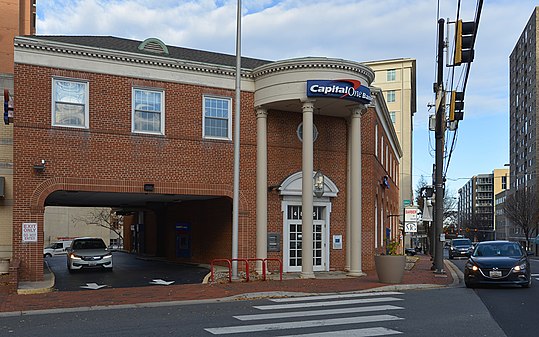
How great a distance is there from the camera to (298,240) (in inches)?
950

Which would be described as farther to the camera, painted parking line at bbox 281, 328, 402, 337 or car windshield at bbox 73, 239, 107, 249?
car windshield at bbox 73, 239, 107, 249

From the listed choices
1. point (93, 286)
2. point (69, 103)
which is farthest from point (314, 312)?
point (69, 103)

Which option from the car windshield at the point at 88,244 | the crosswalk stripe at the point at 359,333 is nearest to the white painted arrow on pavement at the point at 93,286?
the car windshield at the point at 88,244

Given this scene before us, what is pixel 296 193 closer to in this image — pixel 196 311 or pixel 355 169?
pixel 355 169

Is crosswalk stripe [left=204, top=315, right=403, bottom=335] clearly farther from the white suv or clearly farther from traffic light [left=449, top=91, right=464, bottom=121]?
the white suv

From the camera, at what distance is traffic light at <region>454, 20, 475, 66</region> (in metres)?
14.7

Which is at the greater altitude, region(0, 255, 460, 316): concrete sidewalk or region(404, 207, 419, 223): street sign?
region(404, 207, 419, 223): street sign

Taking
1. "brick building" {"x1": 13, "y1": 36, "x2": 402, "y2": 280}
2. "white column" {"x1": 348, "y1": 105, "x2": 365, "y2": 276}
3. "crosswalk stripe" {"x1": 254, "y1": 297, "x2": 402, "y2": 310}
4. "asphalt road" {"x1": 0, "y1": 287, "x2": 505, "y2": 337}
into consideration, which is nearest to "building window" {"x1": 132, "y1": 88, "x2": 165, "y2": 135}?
"brick building" {"x1": 13, "y1": 36, "x2": 402, "y2": 280}

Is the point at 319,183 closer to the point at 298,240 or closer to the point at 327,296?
the point at 298,240

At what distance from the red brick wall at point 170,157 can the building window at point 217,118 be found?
27 cm

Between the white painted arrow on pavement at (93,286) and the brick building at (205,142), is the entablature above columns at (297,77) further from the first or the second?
the white painted arrow on pavement at (93,286)

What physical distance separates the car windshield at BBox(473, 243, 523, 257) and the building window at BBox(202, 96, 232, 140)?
9516 millimetres

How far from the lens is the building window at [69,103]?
19812 millimetres

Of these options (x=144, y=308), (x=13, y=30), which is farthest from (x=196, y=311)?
(x=13, y=30)
